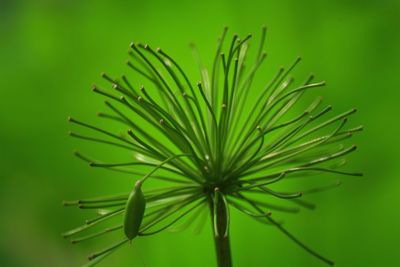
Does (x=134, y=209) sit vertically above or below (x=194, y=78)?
below

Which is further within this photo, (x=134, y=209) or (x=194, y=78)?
(x=194, y=78)

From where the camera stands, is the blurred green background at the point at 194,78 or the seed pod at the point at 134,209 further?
the blurred green background at the point at 194,78

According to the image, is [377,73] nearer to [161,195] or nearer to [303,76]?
[303,76]

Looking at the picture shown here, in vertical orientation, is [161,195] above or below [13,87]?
below

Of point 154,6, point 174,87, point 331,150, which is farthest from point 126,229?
point 154,6
